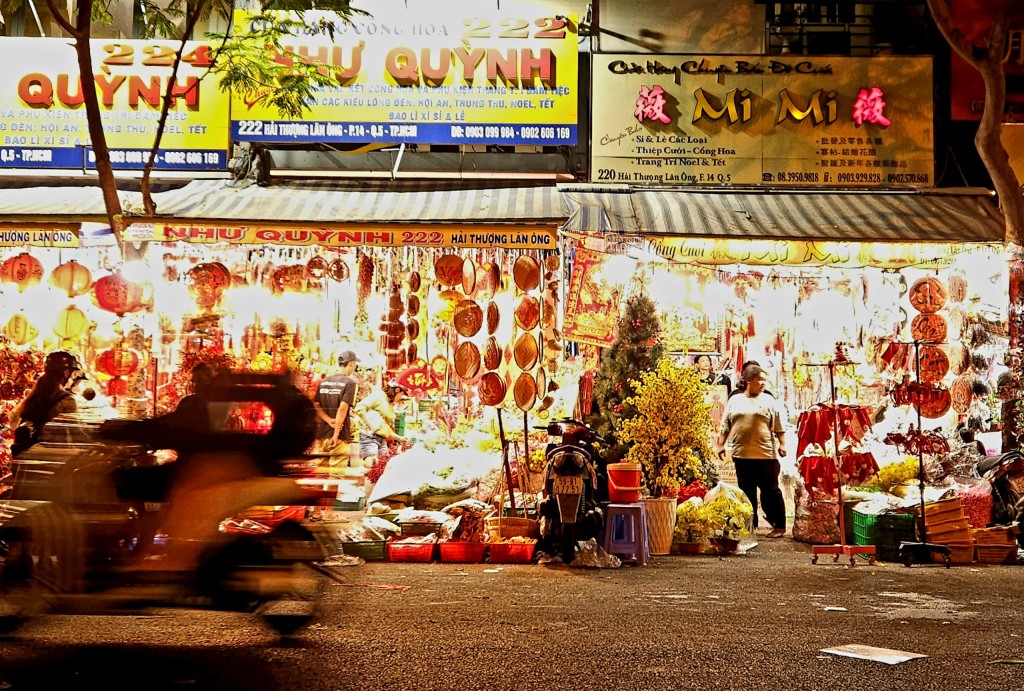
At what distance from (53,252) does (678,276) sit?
6587 mm

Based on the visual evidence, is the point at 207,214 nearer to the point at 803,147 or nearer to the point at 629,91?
the point at 629,91

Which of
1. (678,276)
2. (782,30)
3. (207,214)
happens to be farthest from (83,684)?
A: (782,30)

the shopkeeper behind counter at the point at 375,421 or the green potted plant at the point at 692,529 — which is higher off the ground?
the shopkeeper behind counter at the point at 375,421

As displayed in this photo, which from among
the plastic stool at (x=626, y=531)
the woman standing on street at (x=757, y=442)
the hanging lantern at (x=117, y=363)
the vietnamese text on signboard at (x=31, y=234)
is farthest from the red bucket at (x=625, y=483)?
the vietnamese text on signboard at (x=31, y=234)

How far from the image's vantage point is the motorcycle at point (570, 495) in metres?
9.05

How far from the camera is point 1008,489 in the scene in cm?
989

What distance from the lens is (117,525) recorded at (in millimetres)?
5156

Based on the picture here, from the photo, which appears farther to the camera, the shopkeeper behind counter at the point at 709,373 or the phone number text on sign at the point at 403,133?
the shopkeeper behind counter at the point at 709,373

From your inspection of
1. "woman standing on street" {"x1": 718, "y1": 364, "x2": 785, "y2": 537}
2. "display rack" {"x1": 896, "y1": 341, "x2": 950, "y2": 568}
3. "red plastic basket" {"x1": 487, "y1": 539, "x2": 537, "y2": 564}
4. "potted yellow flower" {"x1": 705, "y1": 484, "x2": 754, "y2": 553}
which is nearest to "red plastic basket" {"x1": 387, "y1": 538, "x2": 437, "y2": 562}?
"red plastic basket" {"x1": 487, "y1": 539, "x2": 537, "y2": 564}

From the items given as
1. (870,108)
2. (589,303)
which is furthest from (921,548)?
(870,108)

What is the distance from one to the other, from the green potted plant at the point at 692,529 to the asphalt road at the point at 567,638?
146 cm

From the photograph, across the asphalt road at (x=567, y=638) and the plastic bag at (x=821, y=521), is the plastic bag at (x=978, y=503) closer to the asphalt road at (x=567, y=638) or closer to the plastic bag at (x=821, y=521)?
the plastic bag at (x=821, y=521)

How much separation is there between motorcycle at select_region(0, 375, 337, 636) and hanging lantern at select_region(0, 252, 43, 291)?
6479 millimetres

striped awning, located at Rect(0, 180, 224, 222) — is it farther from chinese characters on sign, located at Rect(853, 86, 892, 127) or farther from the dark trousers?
chinese characters on sign, located at Rect(853, 86, 892, 127)
